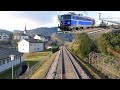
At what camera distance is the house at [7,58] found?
5812 mm

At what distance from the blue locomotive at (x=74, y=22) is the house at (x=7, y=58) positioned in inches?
50.6

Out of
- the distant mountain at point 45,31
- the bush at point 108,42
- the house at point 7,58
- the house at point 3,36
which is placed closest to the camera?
the distant mountain at point 45,31

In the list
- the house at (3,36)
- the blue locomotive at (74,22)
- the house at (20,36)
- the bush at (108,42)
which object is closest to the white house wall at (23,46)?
the house at (20,36)

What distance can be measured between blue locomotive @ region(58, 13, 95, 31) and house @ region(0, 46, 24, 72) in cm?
129

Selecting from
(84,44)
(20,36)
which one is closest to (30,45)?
(20,36)

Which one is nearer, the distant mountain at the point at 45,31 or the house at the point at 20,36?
the distant mountain at the point at 45,31

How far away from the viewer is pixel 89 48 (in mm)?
5645

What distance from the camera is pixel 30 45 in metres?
5.60

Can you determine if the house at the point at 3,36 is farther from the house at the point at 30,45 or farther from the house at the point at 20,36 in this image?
the house at the point at 30,45

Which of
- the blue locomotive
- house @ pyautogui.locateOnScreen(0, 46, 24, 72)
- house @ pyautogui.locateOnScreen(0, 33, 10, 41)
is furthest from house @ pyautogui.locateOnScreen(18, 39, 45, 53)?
the blue locomotive
